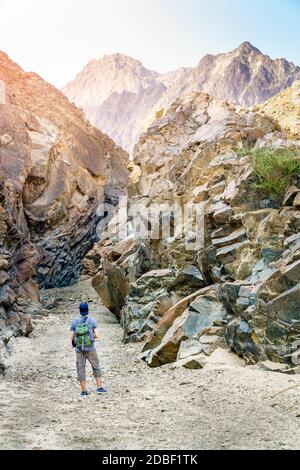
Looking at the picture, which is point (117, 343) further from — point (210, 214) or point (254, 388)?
point (254, 388)

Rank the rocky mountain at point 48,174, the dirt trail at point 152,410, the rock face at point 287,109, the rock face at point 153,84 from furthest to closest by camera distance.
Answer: the rock face at point 153,84, the rocky mountain at point 48,174, the rock face at point 287,109, the dirt trail at point 152,410

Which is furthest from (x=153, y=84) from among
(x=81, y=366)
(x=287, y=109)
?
(x=81, y=366)

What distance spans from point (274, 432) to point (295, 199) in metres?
8.35

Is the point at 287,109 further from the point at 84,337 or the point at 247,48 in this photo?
the point at 247,48

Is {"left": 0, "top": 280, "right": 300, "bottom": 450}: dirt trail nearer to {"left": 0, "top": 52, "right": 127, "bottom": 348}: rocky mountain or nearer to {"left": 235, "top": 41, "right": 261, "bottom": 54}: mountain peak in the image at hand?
{"left": 0, "top": 52, "right": 127, "bottom": 348}: rocky mountain

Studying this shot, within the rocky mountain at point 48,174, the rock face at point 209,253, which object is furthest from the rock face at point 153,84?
the rock face at point 209,253

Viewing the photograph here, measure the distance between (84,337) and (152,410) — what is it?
2.21 meters

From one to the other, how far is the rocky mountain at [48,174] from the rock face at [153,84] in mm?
45444

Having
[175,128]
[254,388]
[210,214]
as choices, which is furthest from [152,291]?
[175,128]

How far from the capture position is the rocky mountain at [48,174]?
39250mm

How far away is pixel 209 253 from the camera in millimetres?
16578

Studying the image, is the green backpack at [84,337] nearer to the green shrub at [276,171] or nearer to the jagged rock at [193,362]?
the jagged rock at [193,362]

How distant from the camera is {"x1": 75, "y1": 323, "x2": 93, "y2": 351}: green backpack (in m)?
9.86

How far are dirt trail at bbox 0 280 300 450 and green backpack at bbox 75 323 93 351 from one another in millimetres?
1052
